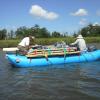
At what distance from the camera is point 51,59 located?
1691 cm

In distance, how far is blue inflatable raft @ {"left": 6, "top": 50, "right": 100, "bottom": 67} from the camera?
52.4ft

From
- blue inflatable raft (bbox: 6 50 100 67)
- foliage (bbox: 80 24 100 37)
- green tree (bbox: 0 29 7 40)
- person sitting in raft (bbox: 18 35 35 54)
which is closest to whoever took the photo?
blue inflatable raft (bbox: 6 50 100 67)

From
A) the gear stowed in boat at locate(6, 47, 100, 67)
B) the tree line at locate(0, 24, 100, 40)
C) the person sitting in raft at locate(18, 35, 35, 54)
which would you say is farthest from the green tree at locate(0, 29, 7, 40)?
the gear stowed in boat at locate(6, 47, 100, 67)

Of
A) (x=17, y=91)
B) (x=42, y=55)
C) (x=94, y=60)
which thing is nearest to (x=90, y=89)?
(x=17, y=91)

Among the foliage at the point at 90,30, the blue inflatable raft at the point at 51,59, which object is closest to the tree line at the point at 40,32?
the foliage at the point at 90,30

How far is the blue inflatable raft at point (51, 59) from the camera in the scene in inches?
629

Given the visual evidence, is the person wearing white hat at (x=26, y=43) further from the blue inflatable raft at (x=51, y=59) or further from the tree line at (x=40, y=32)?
the tree line at (x=40, y=32)

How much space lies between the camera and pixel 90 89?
10234 mm

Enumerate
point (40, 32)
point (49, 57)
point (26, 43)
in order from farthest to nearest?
point (40, 32) → point (26, 43) → point (49, 57)

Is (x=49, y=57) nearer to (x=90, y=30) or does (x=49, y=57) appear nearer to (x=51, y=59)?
(x=51, y=59)

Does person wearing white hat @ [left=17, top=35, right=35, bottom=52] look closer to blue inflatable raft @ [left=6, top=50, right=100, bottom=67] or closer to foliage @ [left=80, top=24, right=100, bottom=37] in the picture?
blue inflatable raft @ [left=6, top=50, right=100, bottom=67]

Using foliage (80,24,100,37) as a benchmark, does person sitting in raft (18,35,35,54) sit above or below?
below

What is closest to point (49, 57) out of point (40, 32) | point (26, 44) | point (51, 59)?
point (51, 59)

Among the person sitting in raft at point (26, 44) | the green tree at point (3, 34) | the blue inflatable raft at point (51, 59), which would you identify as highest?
the green tree at point (3, 34)
